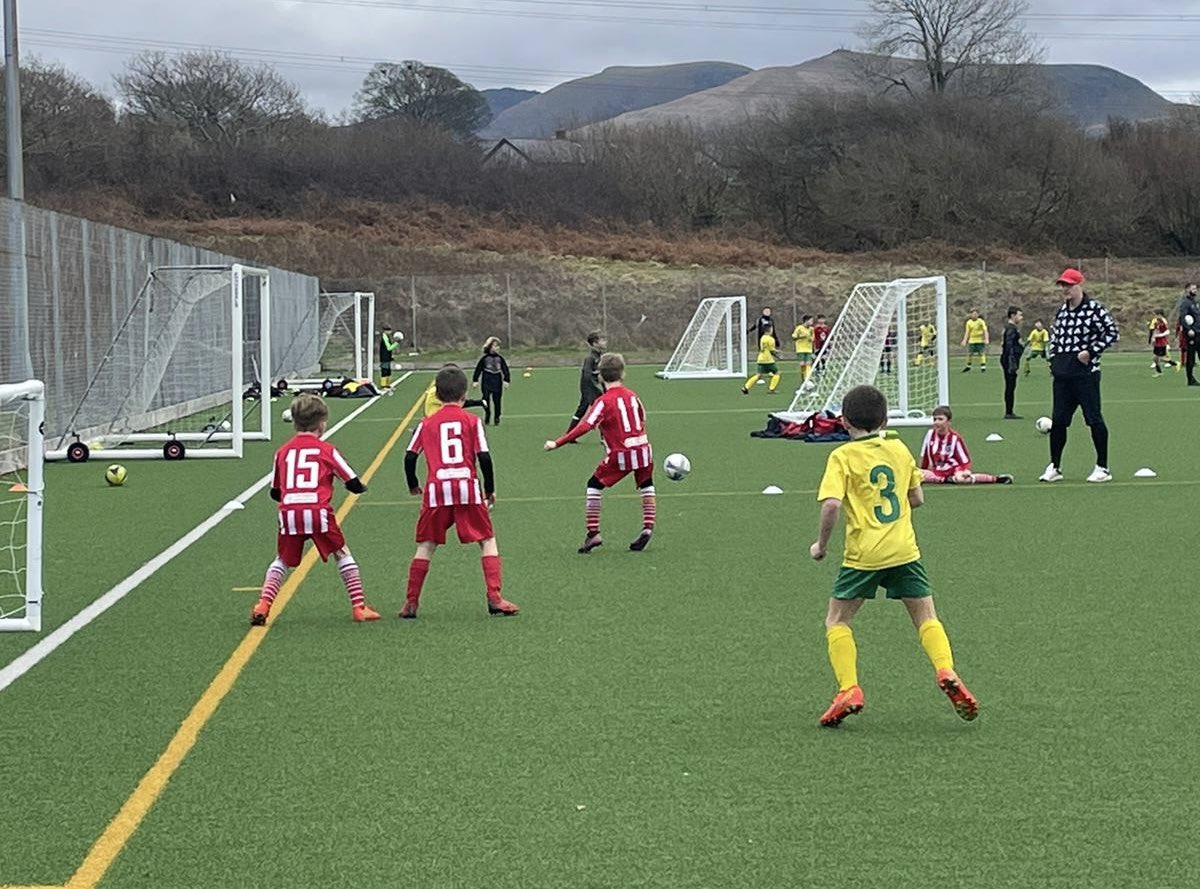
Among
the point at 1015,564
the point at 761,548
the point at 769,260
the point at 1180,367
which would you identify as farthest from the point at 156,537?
the point at 769,260

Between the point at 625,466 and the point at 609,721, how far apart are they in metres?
5.10

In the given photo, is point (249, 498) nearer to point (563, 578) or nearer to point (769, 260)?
point (563, 578)

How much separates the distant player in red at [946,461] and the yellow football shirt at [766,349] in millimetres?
18141

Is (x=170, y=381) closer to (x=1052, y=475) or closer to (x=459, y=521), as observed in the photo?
(x=1052, y=475)

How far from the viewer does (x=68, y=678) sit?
761cm

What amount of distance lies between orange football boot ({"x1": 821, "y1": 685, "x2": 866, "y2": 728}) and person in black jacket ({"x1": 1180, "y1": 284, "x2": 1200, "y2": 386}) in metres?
27.0

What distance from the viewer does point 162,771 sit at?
5.99 m

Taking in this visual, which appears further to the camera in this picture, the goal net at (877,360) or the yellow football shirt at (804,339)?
the yellow football shirt at (804,339)

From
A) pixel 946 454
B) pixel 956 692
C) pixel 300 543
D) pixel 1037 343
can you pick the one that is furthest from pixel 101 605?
pixel 1037 343

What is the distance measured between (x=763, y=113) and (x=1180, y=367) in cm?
5486

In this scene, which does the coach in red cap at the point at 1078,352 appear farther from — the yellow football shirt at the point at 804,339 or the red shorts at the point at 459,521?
the yellow football shirt at the point at 804,339

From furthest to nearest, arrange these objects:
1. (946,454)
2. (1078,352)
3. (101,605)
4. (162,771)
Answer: (946,454)
(1078,352)
(101,605)
(162,771)

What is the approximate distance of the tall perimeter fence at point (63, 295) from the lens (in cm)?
1856

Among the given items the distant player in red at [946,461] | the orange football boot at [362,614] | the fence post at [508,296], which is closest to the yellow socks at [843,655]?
the orange football boot at [362,614]
